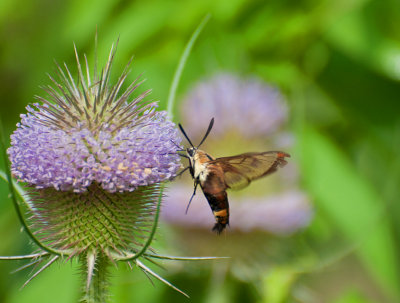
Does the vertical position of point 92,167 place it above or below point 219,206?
above

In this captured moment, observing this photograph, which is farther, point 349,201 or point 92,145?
point 349,201

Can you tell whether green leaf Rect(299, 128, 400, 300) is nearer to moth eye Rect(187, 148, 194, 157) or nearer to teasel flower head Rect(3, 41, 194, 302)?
moth eye Rect(187, 148, 194, 157)

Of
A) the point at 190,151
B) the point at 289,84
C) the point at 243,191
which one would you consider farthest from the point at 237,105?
the point at 190,151

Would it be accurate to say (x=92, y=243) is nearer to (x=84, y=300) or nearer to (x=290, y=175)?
(x=84, y=300)

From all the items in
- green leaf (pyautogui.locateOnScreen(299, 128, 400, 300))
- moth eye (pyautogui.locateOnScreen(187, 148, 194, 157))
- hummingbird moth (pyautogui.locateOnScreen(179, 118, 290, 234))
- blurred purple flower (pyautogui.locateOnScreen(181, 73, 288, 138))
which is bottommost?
green leaf (pyautogui.locateOnScreen(299, 128, 400, 300))

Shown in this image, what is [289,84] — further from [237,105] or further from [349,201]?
[349,201]

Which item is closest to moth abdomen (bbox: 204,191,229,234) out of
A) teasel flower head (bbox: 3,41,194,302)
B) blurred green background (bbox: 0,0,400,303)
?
Result: teasel flower head (bbox: 3,41,194,302)
